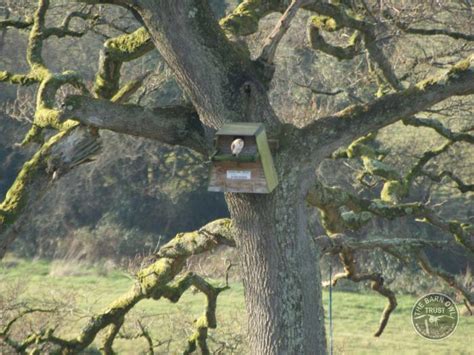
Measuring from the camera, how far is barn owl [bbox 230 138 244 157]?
16.9 ft

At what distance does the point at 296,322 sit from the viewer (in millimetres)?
5762

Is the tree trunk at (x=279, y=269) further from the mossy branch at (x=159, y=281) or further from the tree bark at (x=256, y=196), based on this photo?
the mossy branch at (x=159, y=281)

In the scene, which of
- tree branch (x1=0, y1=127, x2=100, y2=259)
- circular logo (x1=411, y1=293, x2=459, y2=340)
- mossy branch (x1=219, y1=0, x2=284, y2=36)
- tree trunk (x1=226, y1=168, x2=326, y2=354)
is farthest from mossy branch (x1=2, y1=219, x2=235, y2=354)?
circular logo (x1=411, y1=293, x2=459, y2=340)

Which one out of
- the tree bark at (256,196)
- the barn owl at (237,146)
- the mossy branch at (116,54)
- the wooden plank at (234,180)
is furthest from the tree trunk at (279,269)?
the mossy branch at (116,54)

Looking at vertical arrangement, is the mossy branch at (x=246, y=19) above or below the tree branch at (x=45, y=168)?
above

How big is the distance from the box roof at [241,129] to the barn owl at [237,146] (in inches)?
1.7

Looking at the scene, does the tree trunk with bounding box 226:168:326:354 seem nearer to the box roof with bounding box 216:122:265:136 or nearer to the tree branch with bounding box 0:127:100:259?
the box roof with bounding box 216:122:265:136

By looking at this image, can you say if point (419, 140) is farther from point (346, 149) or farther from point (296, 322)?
point (296, 322)

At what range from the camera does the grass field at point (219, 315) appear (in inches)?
495

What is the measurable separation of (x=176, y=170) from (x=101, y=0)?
18.1 m

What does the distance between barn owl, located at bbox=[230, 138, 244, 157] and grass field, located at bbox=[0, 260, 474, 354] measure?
4911 millimetres

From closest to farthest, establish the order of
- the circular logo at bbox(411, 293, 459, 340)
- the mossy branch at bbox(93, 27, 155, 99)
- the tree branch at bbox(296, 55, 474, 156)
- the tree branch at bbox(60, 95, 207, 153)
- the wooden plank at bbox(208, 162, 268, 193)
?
1. the wooden plank at bbox(208, 162, 268, 193)
2. the tree branch at bbox(60, 95, 207, 153)
3. the tree branch at bbox(296, 55, 474, 156)
4. the mossy branch at bbox(93, 27, 155, 99)
5. the circular logo at bbox(411, 293, 459, 340)

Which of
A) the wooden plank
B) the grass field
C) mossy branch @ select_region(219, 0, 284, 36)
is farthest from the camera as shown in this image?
the grass field

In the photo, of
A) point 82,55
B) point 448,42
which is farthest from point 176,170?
point 448,42
